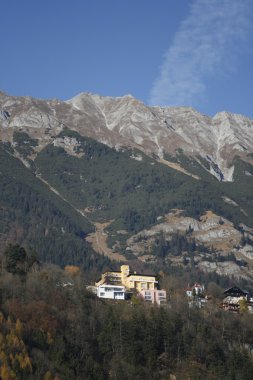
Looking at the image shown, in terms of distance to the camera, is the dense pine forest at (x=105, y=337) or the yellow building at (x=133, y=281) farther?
the yellow building at (x=133, y=281)

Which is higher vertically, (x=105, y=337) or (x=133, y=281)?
(x=133, y=281)

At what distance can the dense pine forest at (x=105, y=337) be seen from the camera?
106000 millimetres

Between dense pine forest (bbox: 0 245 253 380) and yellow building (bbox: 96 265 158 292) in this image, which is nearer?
dense pine forest (bbox: 0 245 253 380)

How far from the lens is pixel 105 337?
11731 cm

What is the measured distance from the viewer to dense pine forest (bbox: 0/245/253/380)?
106000mm

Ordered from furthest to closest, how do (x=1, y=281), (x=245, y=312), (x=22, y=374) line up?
(x=245, y=312), (x=1, y=281), (x=22, y=374)

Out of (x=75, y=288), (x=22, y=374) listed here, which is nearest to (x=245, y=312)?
(x=75, y=288)

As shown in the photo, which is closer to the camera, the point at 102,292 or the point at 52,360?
the point at 52,360

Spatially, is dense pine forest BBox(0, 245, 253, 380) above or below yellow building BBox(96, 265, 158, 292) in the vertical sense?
below

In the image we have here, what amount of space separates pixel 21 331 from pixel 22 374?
11.0m

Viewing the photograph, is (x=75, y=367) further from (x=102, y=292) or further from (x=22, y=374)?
(x=102, y=292)

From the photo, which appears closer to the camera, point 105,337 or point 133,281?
point 105,337

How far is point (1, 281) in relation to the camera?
126875 millimetres

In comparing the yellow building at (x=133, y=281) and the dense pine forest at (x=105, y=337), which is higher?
the yellow building at (x=133, y=281)
